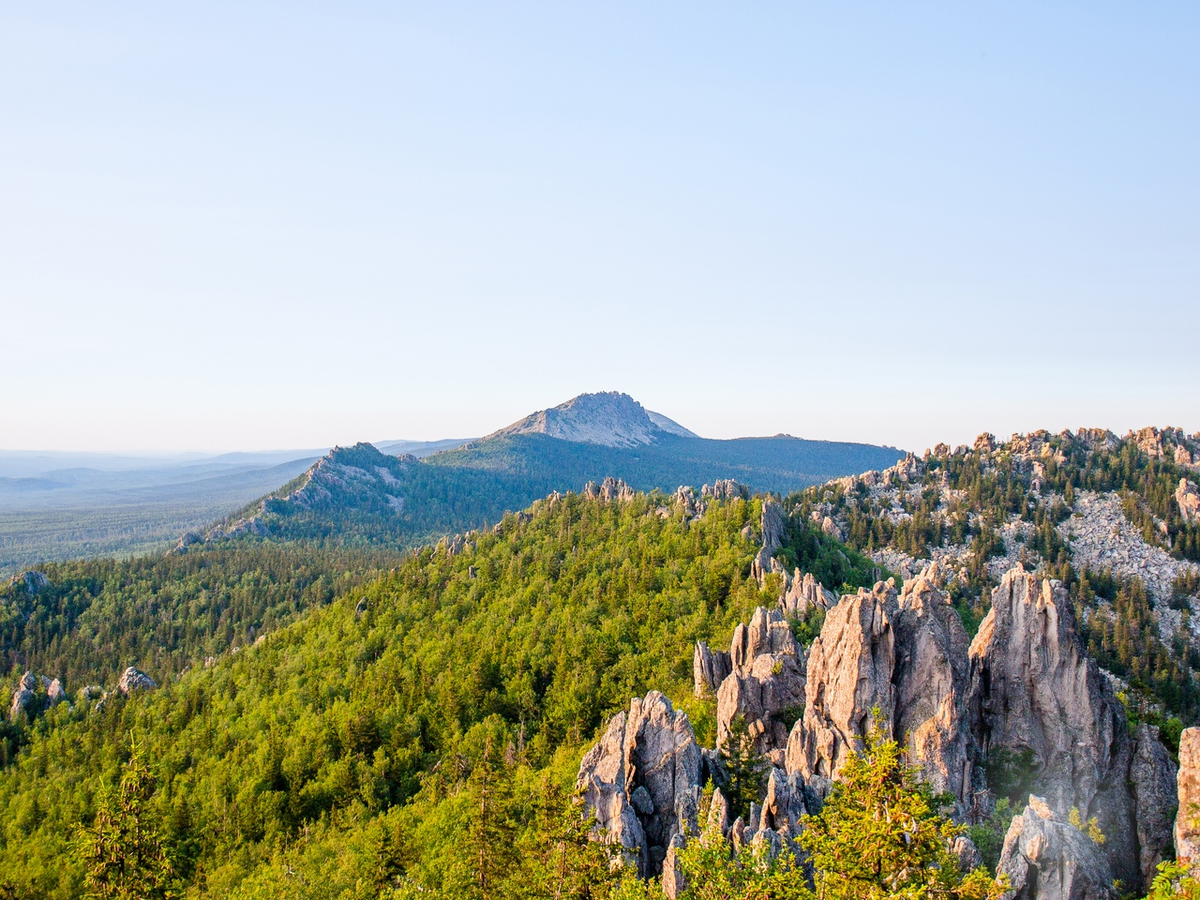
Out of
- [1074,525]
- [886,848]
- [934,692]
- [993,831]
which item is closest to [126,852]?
[886,848]

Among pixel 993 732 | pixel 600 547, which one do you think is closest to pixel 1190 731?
pixel 993 732

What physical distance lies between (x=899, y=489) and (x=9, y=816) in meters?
180

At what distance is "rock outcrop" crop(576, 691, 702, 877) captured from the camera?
37.0 meters

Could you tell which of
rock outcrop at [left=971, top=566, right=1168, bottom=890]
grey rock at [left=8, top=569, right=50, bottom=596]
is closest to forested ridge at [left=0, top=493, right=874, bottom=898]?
rock outcrop at [left=971, top=566, right=1168, bottom=890]

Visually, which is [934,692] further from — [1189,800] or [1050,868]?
[1050,868]

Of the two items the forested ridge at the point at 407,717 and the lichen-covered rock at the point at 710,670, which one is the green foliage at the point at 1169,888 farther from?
the lichen-covered rock at the point at 710,670

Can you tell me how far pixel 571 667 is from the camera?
249 ft

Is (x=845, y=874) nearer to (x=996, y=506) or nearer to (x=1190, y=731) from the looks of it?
(x=1190, y=731)

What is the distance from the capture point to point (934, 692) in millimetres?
39188

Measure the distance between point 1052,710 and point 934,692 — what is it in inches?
238

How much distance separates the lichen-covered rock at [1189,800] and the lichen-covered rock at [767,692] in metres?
20.9

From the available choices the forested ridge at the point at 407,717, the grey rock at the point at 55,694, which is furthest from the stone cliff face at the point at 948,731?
the grey rock at the point at 55,694

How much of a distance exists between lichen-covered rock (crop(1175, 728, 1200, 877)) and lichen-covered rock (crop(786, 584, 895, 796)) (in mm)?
12572

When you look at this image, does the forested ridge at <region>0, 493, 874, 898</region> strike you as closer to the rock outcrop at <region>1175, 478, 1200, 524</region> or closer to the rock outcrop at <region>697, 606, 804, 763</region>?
the rock outcrop at <region>697, 606, 804, 763</region>
